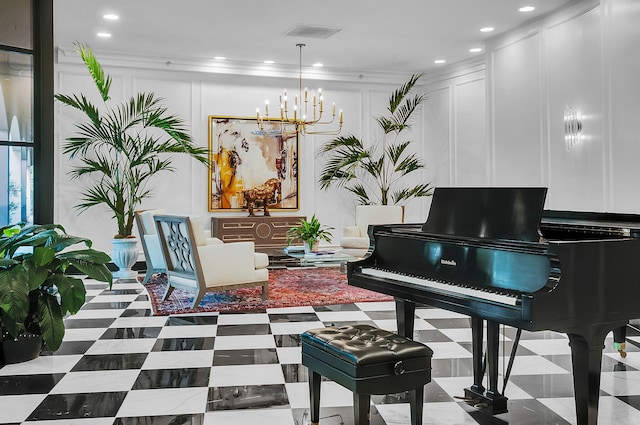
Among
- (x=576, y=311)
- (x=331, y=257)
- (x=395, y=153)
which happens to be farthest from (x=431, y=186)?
(x=576, y=311)

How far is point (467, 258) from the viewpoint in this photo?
2744mm

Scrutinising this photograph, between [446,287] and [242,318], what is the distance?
2.73 meters

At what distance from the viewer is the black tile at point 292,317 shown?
199 inches

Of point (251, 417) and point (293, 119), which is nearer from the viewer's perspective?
point (251, 417)

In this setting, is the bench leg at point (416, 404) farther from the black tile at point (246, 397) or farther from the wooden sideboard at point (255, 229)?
the wooden sideboard at point (255, 229)

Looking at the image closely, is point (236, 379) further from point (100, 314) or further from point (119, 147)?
point (119, 147)

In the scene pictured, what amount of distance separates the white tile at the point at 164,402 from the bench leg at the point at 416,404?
3.51 ft

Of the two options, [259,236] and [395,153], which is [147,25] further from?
[395,153]

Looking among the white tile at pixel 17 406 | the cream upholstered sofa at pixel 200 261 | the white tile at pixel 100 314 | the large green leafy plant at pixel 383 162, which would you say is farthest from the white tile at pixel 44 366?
the large green leafy plant at pixel 383 162

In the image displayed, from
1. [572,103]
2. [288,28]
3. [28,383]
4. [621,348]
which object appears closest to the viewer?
[28,383]

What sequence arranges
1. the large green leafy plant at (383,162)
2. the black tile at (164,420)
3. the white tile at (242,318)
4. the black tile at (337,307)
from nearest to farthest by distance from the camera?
1. the black tile at (164,420)
2. the white tile at (242,318)
3. the black tile at (337,307)
4. the large green leafy plant at (383,162)

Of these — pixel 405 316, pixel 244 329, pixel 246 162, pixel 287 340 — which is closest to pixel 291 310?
pixel 244 329

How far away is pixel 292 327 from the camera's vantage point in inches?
188

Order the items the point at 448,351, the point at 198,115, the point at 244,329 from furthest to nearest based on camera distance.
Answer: the point at 198,115
the point at 244,329
the point at 448,351
